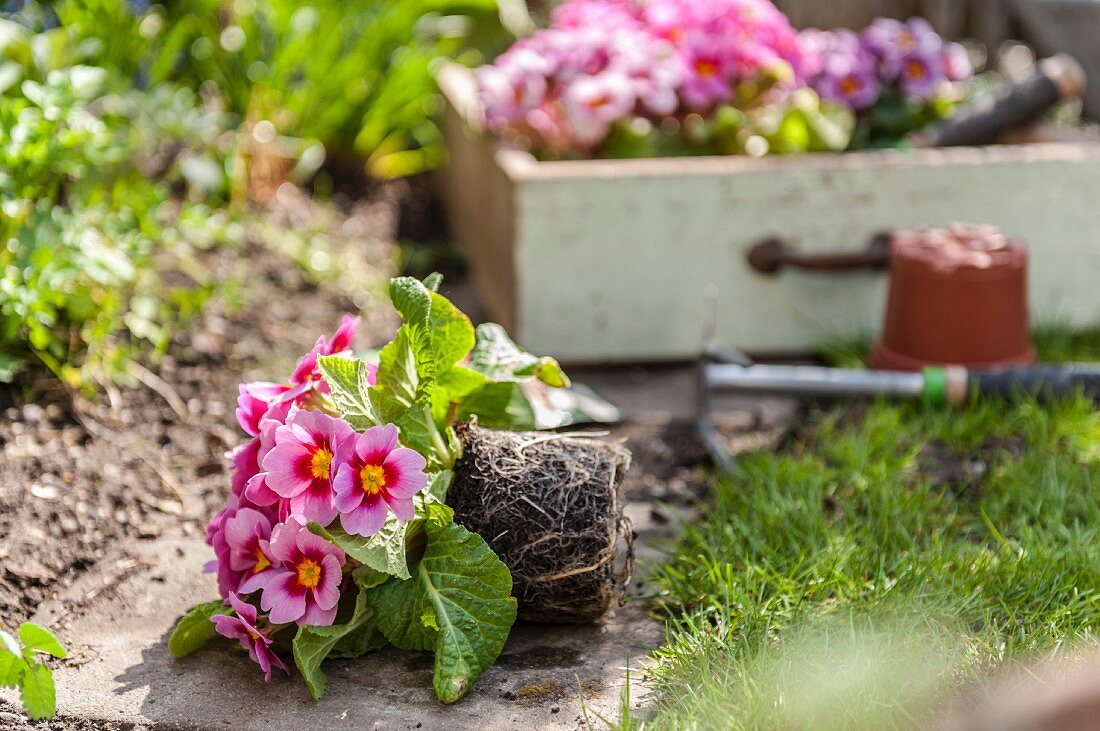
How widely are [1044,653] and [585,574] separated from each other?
1.89ft

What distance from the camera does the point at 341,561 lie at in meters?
1.43

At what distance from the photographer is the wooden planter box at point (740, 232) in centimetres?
247

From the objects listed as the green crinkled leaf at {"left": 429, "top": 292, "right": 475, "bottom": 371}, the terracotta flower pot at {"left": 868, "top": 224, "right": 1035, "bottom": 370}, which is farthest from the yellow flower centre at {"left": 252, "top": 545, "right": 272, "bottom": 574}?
the terracotta flower pot at {"left": 868, "top": 224, "right": 1035, "bottom": 370}

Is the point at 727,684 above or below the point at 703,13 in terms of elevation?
below

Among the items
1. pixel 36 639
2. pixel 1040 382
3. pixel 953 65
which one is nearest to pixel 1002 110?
pixel 953 65

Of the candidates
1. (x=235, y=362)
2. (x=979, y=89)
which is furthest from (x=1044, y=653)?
(x=979, y=89)

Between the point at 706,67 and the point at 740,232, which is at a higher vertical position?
the point at 706,67

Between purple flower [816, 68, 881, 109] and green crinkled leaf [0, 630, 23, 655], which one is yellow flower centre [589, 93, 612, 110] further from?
green crinkled leaf [0, 630, 23, 655]

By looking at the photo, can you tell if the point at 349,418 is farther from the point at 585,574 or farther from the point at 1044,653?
the point at 1044,653

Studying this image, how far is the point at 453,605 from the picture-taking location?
1442 millimetres

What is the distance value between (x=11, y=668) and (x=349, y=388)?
1.63 ft

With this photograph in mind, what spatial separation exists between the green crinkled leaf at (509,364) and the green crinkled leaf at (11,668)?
714 millimetres

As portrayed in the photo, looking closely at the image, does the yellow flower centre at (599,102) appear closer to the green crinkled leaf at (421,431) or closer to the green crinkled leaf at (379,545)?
the green crinkled leaf at (421,431)

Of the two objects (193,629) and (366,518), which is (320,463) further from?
(193,629)
